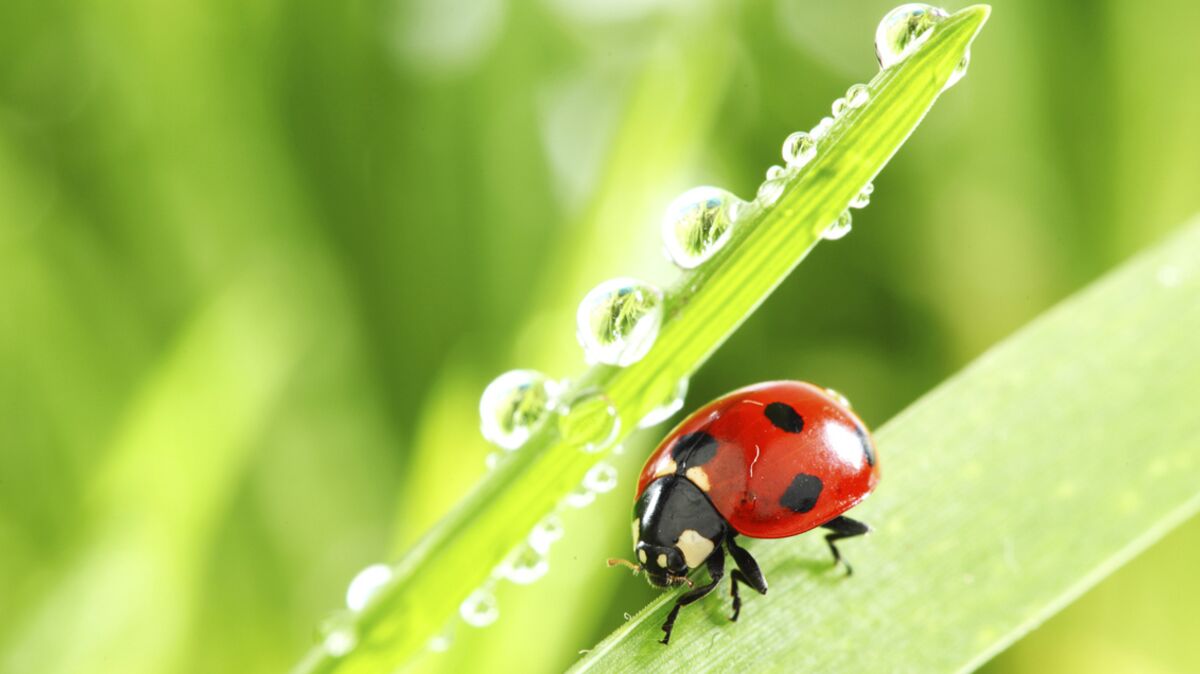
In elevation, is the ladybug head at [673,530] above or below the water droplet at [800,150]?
below

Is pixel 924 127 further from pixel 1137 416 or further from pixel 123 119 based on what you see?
pixel 123 119

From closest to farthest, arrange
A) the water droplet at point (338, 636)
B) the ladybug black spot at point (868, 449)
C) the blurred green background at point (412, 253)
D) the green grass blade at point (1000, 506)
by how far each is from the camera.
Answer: the water droplet at point (338, 636), the green grass blade at point (1000, 506), the ladybug black spot at point (868, 449), the blurred green background at point (412, 253)

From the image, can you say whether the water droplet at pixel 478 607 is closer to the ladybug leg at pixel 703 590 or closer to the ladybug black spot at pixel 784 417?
the ladybug leg at pixel 703 590

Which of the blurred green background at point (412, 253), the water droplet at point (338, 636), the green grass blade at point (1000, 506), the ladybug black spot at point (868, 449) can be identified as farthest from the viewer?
the blurred green background at point (412, 253)

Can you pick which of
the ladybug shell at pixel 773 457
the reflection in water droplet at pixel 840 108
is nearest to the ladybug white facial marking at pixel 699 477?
the ladybug shell at pixel 773 457

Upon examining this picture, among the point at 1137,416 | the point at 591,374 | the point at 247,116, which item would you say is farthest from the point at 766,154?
the point at 591,374

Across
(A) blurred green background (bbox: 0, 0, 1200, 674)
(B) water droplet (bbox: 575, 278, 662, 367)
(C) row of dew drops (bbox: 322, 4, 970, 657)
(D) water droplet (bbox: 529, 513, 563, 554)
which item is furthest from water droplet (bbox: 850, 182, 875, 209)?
(A) blurred green background (bbox: 0, 0, 1200, 674)

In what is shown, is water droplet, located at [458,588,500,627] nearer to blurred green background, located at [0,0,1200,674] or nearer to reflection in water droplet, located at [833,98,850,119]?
reflection in water droplet, located at [833,98,850,119]
